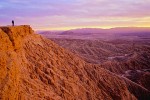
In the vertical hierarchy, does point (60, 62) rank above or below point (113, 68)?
above

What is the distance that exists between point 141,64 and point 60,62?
32.2 metres

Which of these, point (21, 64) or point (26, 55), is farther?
point (26, 55)

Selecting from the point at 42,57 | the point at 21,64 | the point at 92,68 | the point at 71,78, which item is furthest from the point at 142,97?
the point at 21,64

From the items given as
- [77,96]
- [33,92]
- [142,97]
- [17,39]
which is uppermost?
[17,39]

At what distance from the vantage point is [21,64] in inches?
622

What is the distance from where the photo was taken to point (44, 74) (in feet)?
55.9

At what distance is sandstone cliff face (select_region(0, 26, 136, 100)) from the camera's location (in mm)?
12758

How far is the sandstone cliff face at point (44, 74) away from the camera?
41.9ft

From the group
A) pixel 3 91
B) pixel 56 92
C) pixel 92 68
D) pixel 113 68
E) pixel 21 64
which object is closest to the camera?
pixel 3 91

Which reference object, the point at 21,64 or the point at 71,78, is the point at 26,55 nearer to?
the point at 21,64

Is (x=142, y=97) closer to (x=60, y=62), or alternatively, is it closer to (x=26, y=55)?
(x=60, y=62)

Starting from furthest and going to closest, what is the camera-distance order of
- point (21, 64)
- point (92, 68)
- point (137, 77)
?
point (137, 77) → point (92, 68) → point (21, 64)

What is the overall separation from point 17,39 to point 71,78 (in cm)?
552

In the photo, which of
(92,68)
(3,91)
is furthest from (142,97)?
(3,91)
